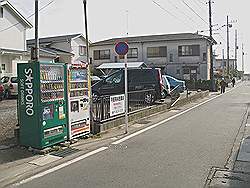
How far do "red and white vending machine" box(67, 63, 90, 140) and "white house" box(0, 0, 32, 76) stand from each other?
17.6 metres

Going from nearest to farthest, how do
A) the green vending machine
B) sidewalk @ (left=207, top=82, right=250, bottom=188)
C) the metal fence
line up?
sidewalk @ (left=207, top=82, right=250, bottom=188) < the green vending machine < the metal fence

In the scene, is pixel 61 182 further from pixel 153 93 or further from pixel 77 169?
pixel 153 93

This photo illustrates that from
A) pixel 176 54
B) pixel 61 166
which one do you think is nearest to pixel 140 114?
pixel 61 166

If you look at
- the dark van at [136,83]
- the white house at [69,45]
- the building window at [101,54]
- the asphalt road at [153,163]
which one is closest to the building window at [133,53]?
the building window at [101,54]

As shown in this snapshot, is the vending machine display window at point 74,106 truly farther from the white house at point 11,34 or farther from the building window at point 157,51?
the building window at point 157,51

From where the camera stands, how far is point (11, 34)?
28.2 metres

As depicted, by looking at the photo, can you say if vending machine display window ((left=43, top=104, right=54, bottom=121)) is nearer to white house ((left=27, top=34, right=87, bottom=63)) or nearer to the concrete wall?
the concrete wall

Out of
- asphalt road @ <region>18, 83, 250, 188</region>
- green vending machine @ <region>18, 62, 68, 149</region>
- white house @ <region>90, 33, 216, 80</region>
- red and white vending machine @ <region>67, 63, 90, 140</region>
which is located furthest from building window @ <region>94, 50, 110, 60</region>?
green vending machine @ <region>18, 62, 68, 149</region>

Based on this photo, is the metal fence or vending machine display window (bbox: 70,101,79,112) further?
the metal fence

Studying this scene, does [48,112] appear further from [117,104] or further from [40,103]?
[117,104]

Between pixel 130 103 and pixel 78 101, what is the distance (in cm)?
492

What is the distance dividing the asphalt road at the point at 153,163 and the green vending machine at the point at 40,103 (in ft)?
4.23

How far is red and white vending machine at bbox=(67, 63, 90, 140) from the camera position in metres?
8.39

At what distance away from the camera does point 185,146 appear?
324 inches
